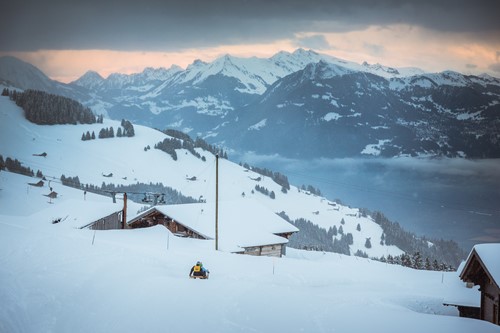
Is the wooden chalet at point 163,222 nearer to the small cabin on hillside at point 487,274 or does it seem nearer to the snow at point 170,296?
the snow at point 170,296

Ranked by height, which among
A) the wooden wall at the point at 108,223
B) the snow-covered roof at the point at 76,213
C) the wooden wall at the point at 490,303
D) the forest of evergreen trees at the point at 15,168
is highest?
the forest of evergreen trees at the point at 15,168

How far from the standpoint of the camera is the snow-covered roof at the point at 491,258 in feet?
65.9

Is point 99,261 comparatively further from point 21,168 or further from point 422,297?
point 21,168

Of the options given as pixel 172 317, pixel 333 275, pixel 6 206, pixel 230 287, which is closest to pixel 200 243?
pixel 333 275

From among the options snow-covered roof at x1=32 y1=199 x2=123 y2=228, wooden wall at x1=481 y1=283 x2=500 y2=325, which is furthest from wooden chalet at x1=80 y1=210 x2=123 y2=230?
wooden wall at x1=481 y1=283 x2=500 y2=325

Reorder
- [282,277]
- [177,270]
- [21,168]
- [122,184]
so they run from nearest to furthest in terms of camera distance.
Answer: [177,270] < [282,277] < [21,168] < [122,184]

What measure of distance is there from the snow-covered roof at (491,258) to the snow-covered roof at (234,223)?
29.3 m

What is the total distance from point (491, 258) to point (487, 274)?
2.30ft

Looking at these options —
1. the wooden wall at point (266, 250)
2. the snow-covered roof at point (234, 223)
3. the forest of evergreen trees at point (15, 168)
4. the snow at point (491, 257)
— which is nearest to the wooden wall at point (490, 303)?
the snow at point (491, 257)

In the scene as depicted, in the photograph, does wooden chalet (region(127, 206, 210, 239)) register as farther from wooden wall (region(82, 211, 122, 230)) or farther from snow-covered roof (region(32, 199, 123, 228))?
snow-covered roof (region(32, 199, 123, 228))

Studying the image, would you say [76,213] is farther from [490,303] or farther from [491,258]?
[491,258]

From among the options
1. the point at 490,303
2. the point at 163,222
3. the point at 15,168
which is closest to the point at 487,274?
the point at 490,303

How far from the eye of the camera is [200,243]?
1817 inches

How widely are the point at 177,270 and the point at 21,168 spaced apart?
464ft
